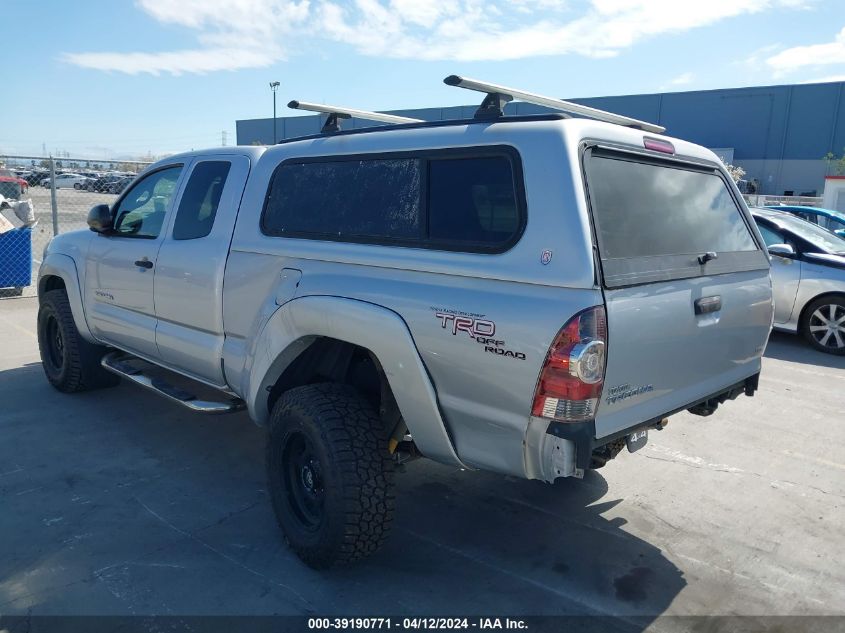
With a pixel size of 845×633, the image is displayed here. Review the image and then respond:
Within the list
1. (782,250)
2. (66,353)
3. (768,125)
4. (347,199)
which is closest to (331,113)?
(347,199)

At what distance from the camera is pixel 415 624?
116 inches

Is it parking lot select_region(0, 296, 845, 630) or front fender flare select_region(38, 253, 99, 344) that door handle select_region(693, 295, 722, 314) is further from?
front fender flare select_region(38, 253, 99, 344)

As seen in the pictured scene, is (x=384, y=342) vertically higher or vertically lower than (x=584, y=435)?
higher

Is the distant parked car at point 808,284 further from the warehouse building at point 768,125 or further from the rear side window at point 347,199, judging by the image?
the warehouse building at point 768,125

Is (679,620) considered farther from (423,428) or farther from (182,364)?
(182,364)

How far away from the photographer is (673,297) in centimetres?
296

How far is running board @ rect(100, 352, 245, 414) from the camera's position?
4.09 m

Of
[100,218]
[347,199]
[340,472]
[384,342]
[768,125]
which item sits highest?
[768,125]

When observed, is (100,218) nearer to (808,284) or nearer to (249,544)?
(249,544)

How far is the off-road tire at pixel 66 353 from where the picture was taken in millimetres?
5641

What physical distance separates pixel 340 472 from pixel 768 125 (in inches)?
1915

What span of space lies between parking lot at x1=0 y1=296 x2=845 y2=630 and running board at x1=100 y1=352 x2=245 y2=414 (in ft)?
1.49

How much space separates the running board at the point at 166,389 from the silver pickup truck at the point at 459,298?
0.04 meters

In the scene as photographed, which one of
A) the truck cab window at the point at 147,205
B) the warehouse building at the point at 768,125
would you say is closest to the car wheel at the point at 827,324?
the truck cab window at the point at 147,205
